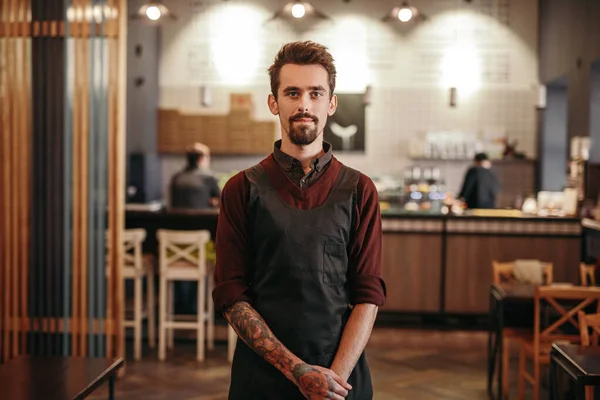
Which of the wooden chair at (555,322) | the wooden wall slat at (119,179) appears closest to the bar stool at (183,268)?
the wooden wall slat at (119,179)

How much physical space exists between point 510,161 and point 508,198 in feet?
1.79

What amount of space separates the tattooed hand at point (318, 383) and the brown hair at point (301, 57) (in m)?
0.74

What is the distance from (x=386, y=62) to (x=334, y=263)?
29.4 ft

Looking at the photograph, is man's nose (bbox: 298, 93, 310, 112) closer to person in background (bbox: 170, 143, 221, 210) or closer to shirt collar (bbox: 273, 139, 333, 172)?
shirt collar (bbox: 273, 139, 333, 172)

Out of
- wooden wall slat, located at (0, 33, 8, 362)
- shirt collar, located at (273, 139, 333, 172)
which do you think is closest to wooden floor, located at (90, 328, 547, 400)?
wooden wall slat, located at (0, 33, 8, 362)

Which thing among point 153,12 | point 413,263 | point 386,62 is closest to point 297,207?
point 413,263

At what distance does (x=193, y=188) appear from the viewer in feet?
24.7

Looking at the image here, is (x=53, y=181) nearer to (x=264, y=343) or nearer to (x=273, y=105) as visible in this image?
(x=273, y=105)

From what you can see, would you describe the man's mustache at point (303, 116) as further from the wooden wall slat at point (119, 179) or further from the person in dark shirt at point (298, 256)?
the wooden wall slat at point (119, 179)

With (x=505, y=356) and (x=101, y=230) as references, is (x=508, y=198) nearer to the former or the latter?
(x=505, y=356)

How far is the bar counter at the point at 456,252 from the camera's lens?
7.09m

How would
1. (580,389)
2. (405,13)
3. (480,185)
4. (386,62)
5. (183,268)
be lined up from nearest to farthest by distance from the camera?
(580,389), (183,268), (405,13), (480,185), (386,62)

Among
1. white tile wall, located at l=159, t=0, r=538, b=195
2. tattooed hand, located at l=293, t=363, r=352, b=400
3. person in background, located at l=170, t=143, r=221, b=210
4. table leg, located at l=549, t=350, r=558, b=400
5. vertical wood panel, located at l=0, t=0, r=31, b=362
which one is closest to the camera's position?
tattooed hand, located at l=293, t=363, r=352, b=400

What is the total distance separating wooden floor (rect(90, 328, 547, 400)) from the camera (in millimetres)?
4859
